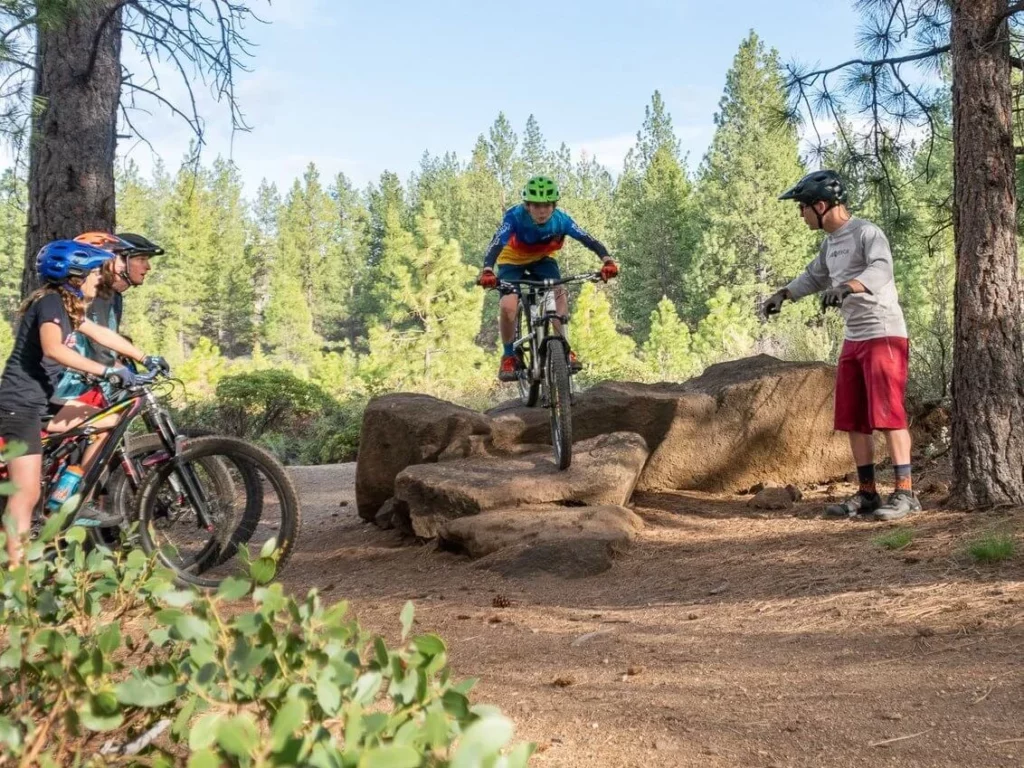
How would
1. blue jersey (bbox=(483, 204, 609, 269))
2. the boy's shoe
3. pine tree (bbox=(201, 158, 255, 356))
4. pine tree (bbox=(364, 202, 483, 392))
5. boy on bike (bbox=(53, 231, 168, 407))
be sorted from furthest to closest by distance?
pine tree (bbox=(201, 158, 255, 356))
pine tree (bbox=(364, 202, 483, 392))
the boy's shoe
blue jersey (bbox=(483, 204, 609, 269))
boy on bike (bbox=(53, 231, 168, 407))

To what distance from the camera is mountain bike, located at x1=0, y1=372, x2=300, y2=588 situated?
4.93m

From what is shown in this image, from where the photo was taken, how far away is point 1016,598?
12.5 ft

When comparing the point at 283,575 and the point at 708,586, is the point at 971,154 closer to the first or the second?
the point at 708,586

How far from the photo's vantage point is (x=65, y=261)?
4570 millimetres

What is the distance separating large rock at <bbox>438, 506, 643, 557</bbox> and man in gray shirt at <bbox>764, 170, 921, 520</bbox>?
4.48 feet

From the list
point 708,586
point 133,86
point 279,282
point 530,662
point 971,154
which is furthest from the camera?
point 279,282

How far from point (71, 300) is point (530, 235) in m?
3.33

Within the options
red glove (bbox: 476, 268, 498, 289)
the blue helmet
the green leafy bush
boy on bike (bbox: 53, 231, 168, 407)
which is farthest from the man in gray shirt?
the green leafy bush

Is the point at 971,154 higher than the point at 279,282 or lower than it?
lower

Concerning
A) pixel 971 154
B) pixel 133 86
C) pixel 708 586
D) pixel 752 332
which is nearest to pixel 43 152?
pixel 133 86

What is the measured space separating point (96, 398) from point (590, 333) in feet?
102

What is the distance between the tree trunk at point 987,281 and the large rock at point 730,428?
1838 mm

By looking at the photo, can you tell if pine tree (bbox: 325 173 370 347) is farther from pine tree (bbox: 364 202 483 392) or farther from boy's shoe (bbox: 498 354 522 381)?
boy's shoe (bbox: 498 354 522 381)

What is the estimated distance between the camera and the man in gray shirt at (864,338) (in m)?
5.67
